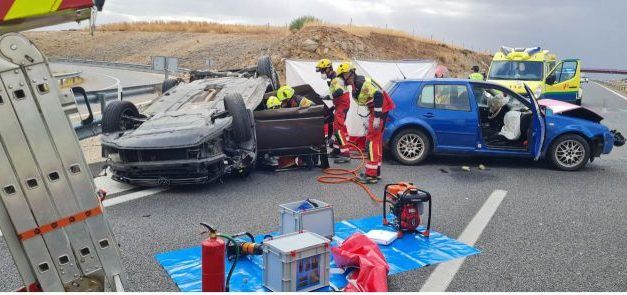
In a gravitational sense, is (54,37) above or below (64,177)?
below

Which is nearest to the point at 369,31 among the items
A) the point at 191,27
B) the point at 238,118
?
the point at 191,27

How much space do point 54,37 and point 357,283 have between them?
61.5 meters

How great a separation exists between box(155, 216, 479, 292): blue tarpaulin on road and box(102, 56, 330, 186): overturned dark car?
218cm

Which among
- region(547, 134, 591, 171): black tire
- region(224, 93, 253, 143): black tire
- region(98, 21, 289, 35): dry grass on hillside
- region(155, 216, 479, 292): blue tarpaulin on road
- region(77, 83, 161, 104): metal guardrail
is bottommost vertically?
region(98, 21, 289, 35): dry grass on hillside

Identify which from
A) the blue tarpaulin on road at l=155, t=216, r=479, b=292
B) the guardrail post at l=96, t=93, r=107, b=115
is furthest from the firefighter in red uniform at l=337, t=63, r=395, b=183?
the guardrail post at l=96, t=93, r=107, b=115

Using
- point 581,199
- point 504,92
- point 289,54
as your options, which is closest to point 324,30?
point 289,54

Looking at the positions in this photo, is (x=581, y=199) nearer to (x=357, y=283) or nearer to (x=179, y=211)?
(x=357, y=283)

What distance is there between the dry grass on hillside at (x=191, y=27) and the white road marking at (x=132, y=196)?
41.8 m

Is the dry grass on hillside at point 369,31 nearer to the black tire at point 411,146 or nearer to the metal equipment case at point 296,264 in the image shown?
the black tire at point 411,146

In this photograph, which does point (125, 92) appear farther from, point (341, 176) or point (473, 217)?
point (473, 217)

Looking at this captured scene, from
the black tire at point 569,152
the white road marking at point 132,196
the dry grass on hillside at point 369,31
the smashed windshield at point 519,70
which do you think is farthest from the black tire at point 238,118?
the dry grass on hillside at point 369,31

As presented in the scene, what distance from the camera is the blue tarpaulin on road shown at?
472 cm

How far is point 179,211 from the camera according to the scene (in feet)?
22.2

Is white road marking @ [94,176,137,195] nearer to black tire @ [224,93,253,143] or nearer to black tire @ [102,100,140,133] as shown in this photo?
black tire @ [102,100,140,133]
